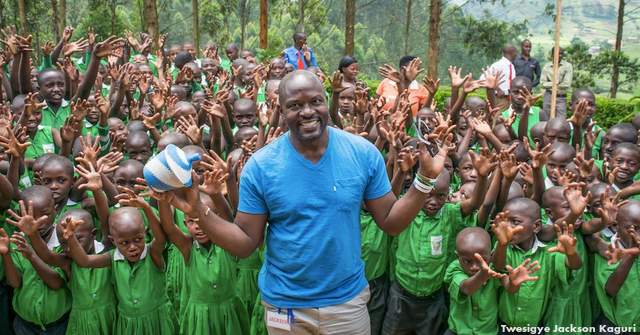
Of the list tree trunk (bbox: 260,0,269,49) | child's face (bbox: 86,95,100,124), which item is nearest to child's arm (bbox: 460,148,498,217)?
child's face (bbox: 86,95,100,124)

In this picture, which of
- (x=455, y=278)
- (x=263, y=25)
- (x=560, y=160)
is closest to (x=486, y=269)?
(x=455, y=278)

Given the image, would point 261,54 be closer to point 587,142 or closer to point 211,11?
point 587,142

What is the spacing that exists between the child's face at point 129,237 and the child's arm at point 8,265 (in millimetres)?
509

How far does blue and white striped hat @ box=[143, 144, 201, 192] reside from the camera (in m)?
1.95

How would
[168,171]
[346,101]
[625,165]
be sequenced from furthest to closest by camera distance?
[346,101] < [625,165] < [168,171]

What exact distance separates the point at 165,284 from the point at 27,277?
71 cm

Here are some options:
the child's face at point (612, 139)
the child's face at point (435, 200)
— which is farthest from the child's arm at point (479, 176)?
the child's face at point (612, 139)

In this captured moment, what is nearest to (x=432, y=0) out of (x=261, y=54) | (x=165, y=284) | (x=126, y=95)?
(x=261, y=54)

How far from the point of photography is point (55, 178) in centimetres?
362

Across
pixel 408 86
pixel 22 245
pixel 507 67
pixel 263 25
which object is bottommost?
pixel 22 245

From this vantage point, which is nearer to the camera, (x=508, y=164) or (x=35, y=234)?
(x=35, y=234)

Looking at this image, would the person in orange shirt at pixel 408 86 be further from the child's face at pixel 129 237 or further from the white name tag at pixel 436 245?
the child's face at pixel 129 237

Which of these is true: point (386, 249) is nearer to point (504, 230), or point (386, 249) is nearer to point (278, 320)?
point (504, 230)

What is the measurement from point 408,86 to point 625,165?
208 centimetres
